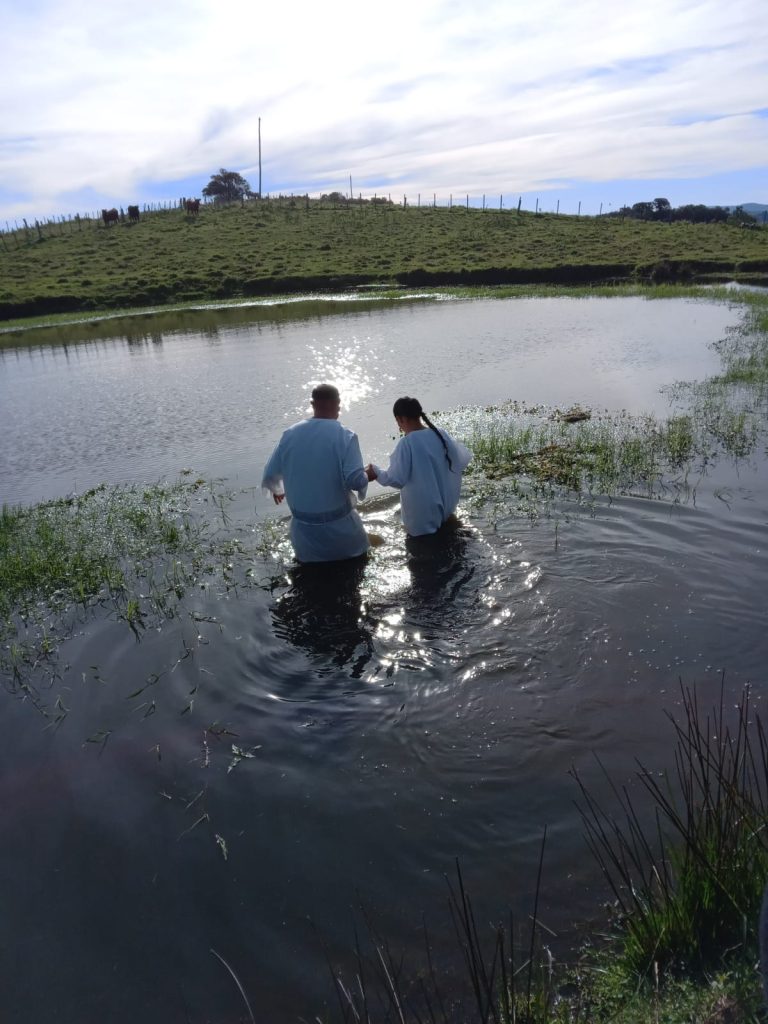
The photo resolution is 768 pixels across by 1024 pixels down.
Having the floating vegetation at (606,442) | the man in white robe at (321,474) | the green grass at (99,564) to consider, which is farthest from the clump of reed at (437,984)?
the floating vegetation at (606,442)

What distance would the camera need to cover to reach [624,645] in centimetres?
607

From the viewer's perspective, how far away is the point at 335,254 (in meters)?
61.1

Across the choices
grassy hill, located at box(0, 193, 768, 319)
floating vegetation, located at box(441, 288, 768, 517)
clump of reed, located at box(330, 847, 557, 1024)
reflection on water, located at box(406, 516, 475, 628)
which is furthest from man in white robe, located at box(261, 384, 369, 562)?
grassy hill, located at box(0, 193, 768, 319)

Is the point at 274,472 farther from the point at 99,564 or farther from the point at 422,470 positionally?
the point at 99,564

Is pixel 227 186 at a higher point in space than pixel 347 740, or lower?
higher

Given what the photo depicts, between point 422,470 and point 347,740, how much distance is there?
3.79 metres

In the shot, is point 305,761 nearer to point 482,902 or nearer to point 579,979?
point 482,902

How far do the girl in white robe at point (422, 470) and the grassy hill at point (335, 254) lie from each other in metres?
42.1

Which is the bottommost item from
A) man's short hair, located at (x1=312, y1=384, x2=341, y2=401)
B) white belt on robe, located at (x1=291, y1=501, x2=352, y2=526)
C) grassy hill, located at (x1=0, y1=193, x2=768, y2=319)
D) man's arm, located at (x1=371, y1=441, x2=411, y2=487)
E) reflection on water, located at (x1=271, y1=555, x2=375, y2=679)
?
reflection on water, located at (x1=271, y1=555, x2=375, y2=679)

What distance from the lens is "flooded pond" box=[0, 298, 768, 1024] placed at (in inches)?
148

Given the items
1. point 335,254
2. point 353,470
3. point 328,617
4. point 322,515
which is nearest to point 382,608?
point 328,617

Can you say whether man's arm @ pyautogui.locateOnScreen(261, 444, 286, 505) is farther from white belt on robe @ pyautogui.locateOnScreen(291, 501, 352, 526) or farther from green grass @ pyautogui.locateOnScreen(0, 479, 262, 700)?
green grass @ pyautogui.locateOnScreen(0, 479, 262, 700)

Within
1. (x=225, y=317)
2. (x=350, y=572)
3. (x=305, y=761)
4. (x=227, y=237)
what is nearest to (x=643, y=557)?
(x=350, y=572)

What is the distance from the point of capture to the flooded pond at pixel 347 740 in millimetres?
3758
